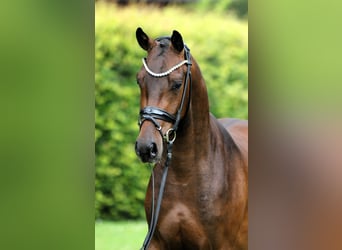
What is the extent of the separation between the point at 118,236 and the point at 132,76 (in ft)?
3.49

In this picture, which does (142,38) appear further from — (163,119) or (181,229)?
(181,229)

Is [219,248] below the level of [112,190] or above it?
below

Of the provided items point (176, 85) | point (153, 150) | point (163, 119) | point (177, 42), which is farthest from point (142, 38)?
point (153, 150)

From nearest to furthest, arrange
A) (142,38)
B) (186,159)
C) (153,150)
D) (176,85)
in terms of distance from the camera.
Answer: (153,150)
(176,85)
(142,38)
(186,159)

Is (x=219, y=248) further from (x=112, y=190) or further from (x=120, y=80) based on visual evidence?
(x=120, y=80)

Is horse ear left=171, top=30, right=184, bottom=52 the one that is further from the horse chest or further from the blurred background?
the horse chest

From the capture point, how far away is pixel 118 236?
3.53m
